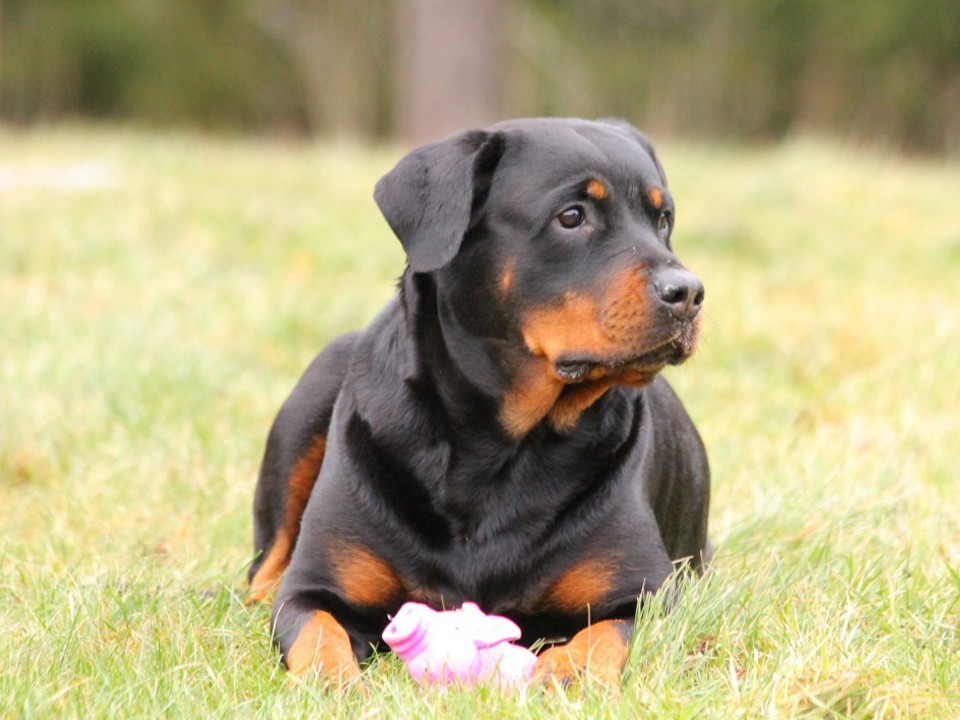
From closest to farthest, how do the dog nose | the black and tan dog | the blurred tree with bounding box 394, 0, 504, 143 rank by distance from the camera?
the dog nose < the black and tan dog < the blurred tree with bounding box 394, 0, 504, 143

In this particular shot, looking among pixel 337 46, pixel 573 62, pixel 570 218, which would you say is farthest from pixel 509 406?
pixel 573 62

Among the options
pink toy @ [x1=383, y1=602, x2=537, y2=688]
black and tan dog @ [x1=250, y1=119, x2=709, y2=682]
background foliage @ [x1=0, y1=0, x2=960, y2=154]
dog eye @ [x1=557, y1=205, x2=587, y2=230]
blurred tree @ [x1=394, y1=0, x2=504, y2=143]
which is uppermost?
dog eye @ [x1=557, y1=205, x2=587, y2=230]

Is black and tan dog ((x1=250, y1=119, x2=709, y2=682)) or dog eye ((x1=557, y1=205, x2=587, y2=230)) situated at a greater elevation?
dog eye ((x1=557, y1=205, x2=587, y2=230))

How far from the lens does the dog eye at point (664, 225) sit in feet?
11.9

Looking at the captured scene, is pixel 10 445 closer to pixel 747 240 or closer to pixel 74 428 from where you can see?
pixel 74 428

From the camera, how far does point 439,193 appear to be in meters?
3.43

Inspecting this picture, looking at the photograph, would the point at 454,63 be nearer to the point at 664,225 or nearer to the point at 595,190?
the point at 664,225

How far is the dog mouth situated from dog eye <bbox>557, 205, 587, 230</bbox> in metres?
0.35

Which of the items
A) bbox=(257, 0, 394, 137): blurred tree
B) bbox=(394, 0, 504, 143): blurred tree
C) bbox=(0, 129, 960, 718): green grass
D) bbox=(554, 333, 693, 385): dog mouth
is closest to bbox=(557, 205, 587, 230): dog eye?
bbox=(554, 333, 693, 385): dog mouth

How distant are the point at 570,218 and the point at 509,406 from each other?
49cm

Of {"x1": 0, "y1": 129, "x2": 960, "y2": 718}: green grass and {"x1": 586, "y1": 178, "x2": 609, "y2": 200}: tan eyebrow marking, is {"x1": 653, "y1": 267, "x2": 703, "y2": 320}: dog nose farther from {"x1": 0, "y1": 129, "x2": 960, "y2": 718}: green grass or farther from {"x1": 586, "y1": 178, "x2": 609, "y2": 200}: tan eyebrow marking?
{"x1": 0, "y1": 129, "x2": 960, "y2": 718}: green grass

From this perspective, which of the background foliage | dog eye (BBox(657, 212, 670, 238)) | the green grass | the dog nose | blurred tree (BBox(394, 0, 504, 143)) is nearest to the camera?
the green grass

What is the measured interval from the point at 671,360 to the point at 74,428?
285 cm

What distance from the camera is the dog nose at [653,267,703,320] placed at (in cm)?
318
